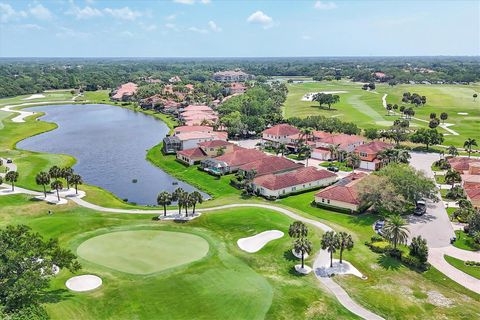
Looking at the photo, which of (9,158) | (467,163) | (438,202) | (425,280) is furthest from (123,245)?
(467,163)

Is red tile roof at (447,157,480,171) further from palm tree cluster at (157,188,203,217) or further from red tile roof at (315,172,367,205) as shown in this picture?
palm tree cluster at (157,188,203,217)

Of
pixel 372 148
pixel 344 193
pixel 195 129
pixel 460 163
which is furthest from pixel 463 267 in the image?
pixel 195 129

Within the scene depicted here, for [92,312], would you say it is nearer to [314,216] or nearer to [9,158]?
[314,216]

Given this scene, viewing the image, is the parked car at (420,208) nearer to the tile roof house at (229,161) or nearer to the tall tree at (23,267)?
the tile roof house at (229,161)

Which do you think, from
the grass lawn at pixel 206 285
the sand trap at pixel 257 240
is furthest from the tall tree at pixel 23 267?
the sand trap at pixel 257 240

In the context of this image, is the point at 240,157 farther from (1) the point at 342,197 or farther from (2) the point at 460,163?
(2) the point at 460,163

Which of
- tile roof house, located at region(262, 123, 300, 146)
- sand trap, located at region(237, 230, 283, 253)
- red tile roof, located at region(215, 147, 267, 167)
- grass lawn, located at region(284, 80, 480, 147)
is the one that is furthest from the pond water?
grass lawn, located at region(284, 80, 480, 147)
